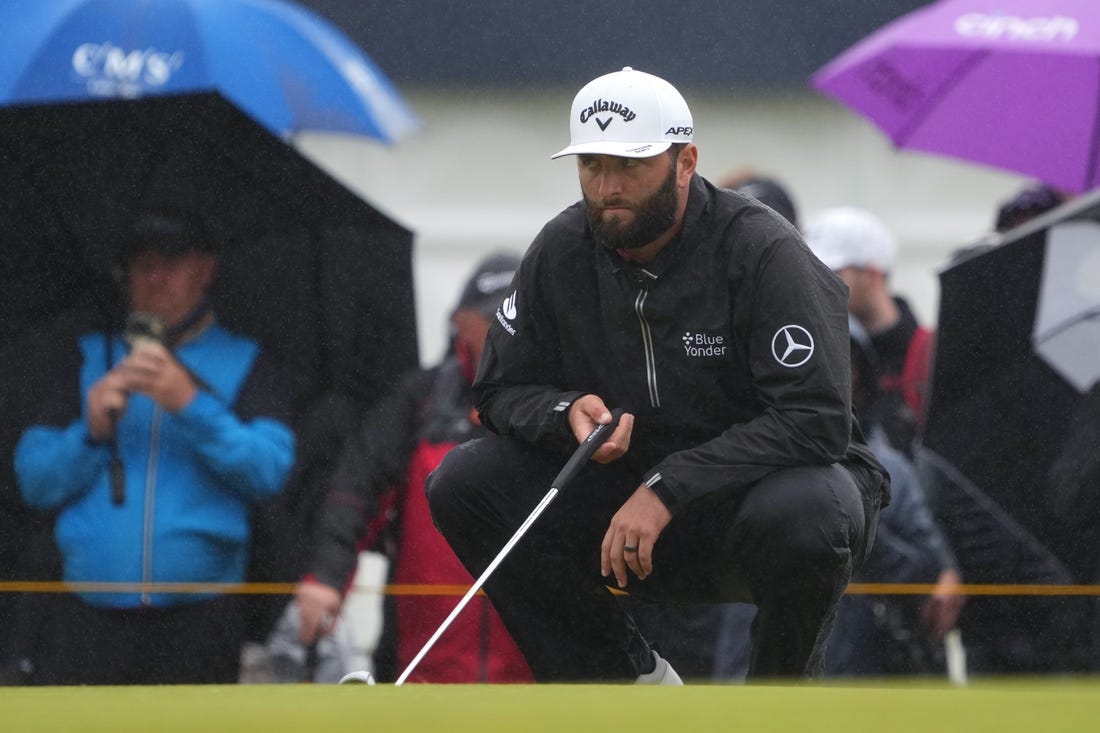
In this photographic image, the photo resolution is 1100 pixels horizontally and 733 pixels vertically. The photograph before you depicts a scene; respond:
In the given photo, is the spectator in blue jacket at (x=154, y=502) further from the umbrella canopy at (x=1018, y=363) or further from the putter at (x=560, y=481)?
the umbrella canopy at (x=1018, y=363)

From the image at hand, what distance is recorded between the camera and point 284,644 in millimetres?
4770

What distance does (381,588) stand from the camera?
4.75 metres

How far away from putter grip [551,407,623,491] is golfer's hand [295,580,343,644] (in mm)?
1098

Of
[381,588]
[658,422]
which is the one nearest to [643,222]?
[658,422]

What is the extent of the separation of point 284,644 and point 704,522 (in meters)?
1.35

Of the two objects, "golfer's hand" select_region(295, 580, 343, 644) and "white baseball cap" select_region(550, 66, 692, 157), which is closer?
"white baseball cap" select_region(550, 66, 692, 157)

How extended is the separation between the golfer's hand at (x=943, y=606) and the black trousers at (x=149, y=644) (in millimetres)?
1725

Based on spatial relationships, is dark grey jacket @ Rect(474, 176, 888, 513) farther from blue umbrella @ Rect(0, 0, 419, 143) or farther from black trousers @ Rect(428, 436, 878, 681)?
blue umbrella @ Rect(0, 0, 419, 143)

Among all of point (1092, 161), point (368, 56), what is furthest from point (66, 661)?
point (368, 56)

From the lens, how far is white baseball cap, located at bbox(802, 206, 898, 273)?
5.57 meters

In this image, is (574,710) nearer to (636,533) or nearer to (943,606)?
(636,533)

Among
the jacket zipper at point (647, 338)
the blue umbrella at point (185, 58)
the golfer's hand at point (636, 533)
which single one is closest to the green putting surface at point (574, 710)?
the golfer's hand at point (636, 533)

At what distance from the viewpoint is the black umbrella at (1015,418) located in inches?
195

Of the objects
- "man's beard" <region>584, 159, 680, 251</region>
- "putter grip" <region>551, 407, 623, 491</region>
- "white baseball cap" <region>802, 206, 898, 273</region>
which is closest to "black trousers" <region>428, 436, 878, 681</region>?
"putter grip" <region>551, 407, 623, 491</region>
